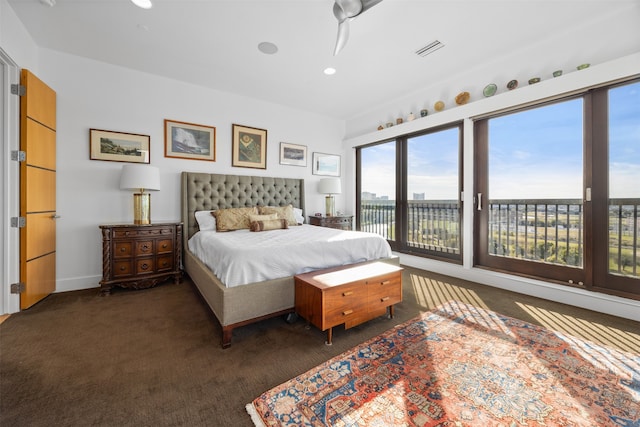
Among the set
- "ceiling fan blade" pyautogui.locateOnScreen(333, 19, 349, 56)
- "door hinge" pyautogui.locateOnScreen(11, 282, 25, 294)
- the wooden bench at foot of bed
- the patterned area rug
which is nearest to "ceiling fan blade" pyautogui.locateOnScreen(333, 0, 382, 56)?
"ceiling fan blade" pyautogui.locateOnScreen(333, 19, 349, 56)

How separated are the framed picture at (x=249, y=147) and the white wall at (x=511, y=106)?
2.24 meters

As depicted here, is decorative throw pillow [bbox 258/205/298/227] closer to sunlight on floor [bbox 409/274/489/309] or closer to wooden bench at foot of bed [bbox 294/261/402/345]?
wooden bench at foot of bed [bbox 294/261/402/345]

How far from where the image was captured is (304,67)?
340cm

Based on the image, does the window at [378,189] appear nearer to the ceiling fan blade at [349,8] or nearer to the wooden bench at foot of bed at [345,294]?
the wooden bench at foot of bed at [345,294]

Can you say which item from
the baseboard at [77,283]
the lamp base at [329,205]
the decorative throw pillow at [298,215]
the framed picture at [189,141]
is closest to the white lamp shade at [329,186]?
the lamp base at [329,205]

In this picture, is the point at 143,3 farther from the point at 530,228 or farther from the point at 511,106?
the point at 530,228

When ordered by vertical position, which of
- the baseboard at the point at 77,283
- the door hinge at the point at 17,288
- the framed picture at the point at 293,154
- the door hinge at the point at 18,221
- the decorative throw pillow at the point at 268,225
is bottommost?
the baseboard at the point at 77,283

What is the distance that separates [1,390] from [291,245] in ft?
6.35

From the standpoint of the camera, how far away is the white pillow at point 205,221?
11.8 feet

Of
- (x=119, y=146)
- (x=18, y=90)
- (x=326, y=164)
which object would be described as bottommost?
(x=119, y=146)

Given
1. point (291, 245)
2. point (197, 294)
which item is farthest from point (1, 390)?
point (291, 245)

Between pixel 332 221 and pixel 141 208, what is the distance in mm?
3048

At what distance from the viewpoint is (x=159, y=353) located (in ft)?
5.99

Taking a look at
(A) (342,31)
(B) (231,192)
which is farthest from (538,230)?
(B) (231,192)
